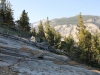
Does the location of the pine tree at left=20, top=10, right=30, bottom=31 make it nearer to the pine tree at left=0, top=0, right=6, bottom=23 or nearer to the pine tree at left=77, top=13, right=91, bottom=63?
the pine tree at left=0, top=0, right=6, bottom=23

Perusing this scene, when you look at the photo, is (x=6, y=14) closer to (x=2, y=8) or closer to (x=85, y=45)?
(x=2, y=8)

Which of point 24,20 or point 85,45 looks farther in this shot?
point 24,20

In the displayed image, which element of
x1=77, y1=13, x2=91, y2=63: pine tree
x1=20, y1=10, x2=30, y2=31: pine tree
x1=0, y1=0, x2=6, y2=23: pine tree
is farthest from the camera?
x1=20, y1=10, x2=30, y2=31: pine tree

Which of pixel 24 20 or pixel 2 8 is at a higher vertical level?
pixel 2 8

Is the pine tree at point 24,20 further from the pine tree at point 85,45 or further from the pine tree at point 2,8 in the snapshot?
the pine tree at point 85,45

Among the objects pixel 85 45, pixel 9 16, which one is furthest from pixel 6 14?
pixel 85 45

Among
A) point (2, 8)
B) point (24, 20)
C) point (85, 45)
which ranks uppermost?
point (2, 8)

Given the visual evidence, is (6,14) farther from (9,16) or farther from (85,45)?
(85,45)

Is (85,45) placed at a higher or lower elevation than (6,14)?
lower

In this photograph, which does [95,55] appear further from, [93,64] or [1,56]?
[1,56]

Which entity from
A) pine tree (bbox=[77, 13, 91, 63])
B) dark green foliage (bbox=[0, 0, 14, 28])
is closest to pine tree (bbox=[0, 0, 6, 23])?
dark green foliage (bbox=[0, 0, 14, 28])

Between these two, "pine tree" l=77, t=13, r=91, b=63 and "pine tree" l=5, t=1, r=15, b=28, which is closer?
Result: "pine tree" l=77, t=13, r=91, b=63

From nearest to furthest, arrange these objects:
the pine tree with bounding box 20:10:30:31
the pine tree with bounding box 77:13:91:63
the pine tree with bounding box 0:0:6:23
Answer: the pine tree with bounding box 77:13:91:63 < the pine tree with bounding box 0:0:6:23 < the pine tree with bounding box 20:10:30:31

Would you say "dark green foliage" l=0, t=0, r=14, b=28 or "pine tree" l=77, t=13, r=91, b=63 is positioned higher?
"dark green foliage" l=0, t=0, r=14, b=28
